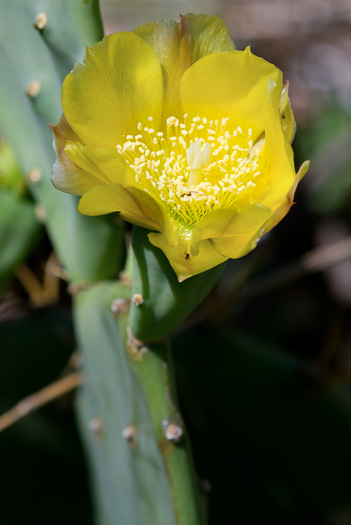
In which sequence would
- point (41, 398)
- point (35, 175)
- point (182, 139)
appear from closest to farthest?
point (182, 139) < point (35, 175) < point (41, 398)

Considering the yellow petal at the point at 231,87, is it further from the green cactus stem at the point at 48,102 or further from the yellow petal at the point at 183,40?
the green cactus stem at the point at 48,102

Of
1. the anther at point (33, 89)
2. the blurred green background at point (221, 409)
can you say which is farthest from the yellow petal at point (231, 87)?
the blurred green background at point (221, 409)

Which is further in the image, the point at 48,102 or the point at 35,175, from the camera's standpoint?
the point at 35,175

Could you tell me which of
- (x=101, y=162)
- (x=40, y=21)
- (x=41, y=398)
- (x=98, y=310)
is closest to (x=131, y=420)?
(x=98, y=310)

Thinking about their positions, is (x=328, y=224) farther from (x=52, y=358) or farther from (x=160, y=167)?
(x=160, y=167)

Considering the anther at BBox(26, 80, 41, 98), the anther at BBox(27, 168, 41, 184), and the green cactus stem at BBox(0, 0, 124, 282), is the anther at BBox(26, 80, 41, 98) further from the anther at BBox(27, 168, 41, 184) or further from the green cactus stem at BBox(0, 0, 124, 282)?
the anther at BBox(27, 168, 41, 184)

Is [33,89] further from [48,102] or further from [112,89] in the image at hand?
[112,89]

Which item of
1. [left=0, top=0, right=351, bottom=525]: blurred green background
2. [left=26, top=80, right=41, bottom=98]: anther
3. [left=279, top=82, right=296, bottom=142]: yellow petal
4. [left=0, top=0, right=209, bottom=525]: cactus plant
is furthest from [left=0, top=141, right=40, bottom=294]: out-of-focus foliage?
[left=279, top=82, right=296, bottom=142]: yellow petal
